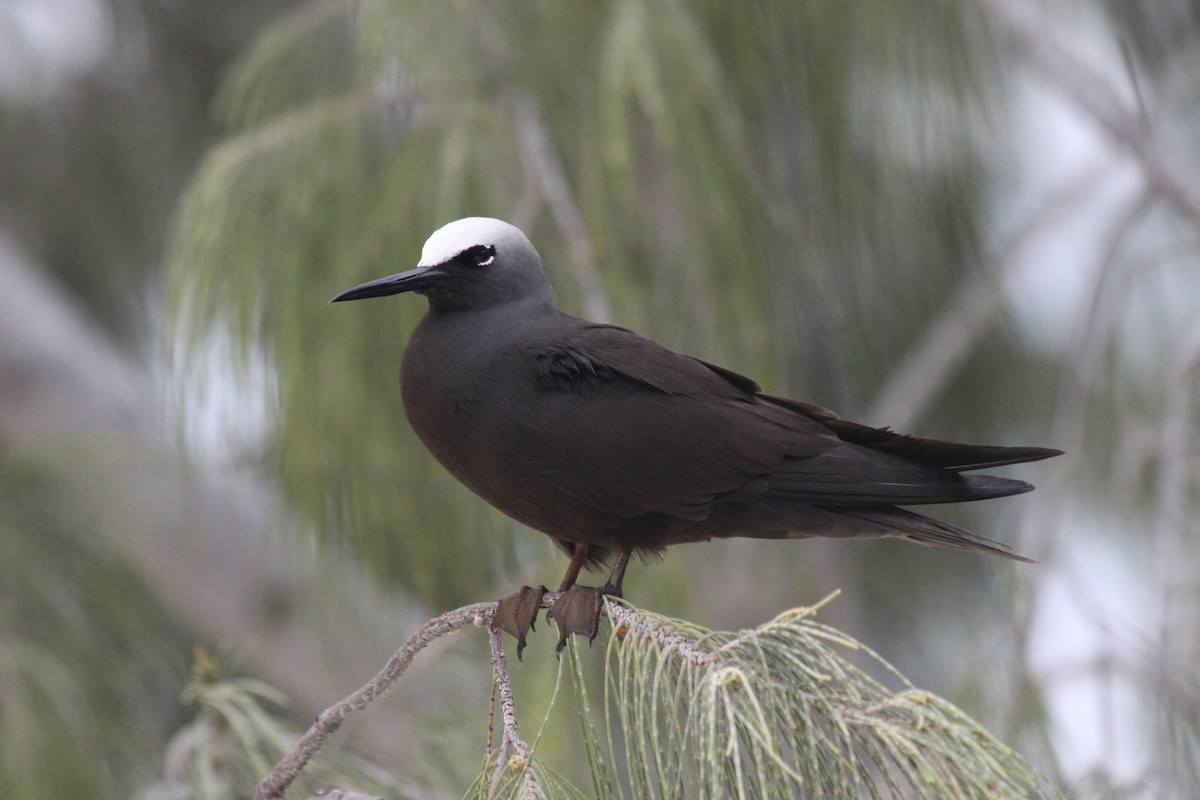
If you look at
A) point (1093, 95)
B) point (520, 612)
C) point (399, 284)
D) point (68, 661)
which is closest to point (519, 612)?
point (520, 612)

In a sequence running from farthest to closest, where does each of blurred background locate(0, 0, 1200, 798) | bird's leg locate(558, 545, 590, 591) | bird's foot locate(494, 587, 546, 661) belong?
1. blurred background locate(0, 0, 1200, 798)
2. bird's leg locate(558, 545, 590, 591)
3. bird's foot locate(494, 587, 546, 661)

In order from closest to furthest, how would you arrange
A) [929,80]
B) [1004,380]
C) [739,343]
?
[739,343]
[929,80]
[1004,380]

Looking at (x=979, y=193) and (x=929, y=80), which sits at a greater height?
(x=979, y=193)

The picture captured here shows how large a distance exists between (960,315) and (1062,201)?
0.36m

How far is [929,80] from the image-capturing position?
2.81 meters

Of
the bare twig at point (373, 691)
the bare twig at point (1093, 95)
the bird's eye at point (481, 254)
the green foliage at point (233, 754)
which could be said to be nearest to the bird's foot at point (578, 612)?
the bare twig at point (373, 691)

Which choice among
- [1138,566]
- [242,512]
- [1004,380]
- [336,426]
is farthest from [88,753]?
[1138,566]

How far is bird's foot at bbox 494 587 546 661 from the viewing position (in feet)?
Answer: 5.46

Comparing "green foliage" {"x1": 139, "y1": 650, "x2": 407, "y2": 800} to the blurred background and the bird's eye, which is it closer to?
the blurred background

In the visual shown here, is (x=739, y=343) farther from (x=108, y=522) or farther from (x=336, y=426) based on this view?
(x=108, y=522)

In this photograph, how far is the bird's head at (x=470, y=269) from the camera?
192 cm

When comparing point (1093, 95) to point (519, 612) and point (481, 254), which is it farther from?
point (519, 612)

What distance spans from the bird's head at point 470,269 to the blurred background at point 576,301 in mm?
327

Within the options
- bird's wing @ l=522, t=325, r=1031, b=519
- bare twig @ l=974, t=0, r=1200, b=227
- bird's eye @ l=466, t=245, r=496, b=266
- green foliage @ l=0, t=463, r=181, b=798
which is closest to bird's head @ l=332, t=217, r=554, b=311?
bird's eye @ l=466, t=245, r=496, b=266
